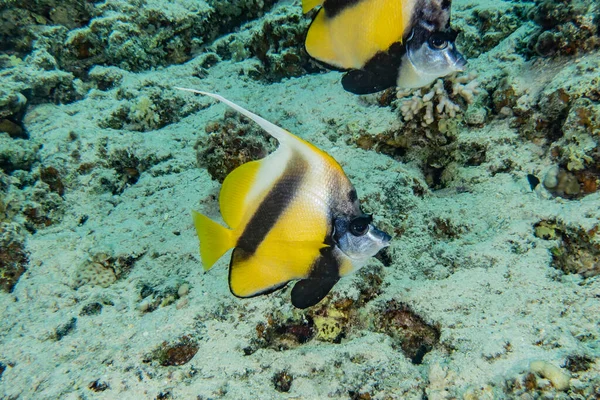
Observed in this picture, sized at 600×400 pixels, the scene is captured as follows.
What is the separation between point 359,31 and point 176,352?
7.55 feet

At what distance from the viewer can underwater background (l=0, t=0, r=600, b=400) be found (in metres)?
2.29

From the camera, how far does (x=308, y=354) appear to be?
239 centimetres

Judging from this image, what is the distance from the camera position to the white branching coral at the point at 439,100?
3.50 metres

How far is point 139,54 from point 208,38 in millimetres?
1277

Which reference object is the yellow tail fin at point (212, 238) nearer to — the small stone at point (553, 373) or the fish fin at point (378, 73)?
the fish fin at point (378, 73)

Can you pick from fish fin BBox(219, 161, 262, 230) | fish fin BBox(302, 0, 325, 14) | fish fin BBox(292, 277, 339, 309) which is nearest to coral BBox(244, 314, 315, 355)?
fish fin BBox(292, 277, 339, 309)

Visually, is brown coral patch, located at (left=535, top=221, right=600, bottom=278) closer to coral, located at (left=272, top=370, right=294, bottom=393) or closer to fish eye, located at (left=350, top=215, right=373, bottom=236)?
fish eye, located at (left=350, top=215, right=373, bottom=236)

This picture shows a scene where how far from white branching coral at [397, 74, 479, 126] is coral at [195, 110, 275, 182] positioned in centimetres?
148

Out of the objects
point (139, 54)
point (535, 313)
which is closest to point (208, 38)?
point (139, 54)

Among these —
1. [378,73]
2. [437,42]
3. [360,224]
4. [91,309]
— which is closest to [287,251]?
[360,224]

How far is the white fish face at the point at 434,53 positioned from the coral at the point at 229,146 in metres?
1.90

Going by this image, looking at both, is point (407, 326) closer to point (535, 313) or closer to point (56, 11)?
point (535, 313)

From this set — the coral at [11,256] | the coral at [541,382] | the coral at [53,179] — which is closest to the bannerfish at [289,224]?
the coral at [541,382]

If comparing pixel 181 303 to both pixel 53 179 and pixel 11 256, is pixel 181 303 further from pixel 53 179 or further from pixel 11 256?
pixel 53 179
